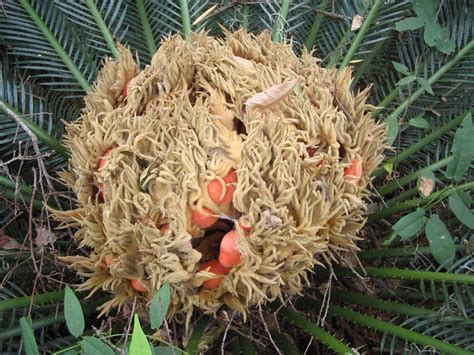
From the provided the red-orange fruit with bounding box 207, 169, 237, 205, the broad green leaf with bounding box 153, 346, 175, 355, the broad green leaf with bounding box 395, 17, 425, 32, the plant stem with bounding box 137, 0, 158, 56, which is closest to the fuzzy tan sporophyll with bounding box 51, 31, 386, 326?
the red-orange fruit with bounding box 207, 169, 237, 205

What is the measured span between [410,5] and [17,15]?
3.64ft

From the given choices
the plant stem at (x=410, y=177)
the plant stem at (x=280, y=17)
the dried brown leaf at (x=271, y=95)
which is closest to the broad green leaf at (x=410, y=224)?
the plant stem at (x=410, y=177)

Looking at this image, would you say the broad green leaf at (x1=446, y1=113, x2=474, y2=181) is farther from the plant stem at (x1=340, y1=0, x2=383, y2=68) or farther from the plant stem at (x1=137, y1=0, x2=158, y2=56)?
the plant stem at (x1=137, y1=0, x2=158, y2=56)

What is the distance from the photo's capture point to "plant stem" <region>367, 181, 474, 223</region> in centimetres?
137

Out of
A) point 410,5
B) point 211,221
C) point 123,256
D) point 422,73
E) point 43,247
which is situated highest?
point 410,5

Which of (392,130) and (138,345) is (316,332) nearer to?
(392,130)

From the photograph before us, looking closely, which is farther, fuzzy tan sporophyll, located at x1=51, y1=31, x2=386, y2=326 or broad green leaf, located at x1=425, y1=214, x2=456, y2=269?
broad green leaf, located at x1=425, y1=214, x2=456, y2=269

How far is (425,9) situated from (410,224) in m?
0.62

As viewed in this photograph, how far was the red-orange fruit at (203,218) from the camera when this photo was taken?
1.13m

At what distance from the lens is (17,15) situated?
5.74 feet

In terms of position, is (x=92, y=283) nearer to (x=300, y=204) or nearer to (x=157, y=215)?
(x=157, y=215)

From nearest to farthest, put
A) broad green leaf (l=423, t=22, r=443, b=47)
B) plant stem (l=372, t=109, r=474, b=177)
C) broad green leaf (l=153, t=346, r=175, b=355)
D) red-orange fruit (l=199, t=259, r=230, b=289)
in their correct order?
broad green leaf (l=153, t=346, r=175, b=355) < red-orange fruit (l=199, t=259, r=230, b=289) < broad green leaf (l=423, t=22, r=443, b=47) < plant stem (l=372, t=109, r=474, b=177)

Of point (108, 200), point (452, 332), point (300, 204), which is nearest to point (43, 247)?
point (108, 200)

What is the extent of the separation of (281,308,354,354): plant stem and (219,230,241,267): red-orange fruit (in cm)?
31
